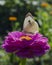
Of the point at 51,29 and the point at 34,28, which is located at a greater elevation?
the point at 34,28

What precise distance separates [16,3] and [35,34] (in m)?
2.51

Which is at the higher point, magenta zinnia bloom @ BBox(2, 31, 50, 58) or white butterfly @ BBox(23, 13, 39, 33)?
white butterfly @ BBox(23, 13, 39, 33)

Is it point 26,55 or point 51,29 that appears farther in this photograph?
point 51,29

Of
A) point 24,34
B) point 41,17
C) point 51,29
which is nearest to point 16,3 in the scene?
point 41,17

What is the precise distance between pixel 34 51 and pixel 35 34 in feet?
0.20

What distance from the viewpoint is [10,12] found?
3.55 meters

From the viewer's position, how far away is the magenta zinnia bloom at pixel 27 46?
1.06 m

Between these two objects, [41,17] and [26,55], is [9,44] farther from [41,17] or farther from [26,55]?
[41,17]

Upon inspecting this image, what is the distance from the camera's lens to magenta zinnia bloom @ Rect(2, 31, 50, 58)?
1056mm

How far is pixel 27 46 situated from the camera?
3.47 feet

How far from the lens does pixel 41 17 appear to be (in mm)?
2844

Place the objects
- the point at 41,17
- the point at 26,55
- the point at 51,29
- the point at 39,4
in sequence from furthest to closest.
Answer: the point at 39,4 < the point at 41,17 < the point at 51,29 < the point at 26,55

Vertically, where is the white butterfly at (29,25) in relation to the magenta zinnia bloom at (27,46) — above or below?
above

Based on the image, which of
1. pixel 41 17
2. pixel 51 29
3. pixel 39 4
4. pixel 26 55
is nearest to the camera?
pixel 26 55
